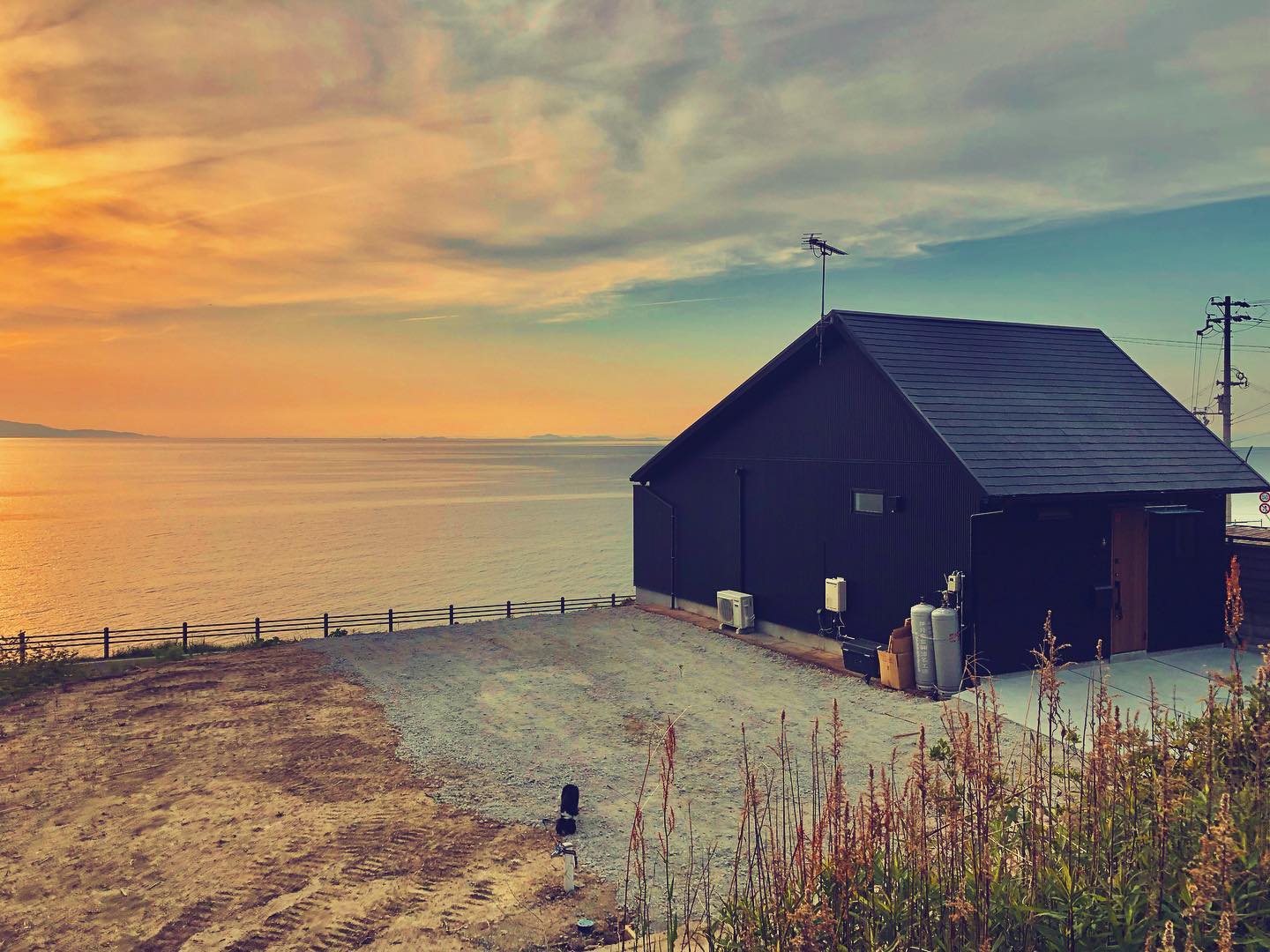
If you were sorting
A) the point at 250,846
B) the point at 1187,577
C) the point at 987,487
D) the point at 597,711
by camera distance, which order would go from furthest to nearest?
1. the point at 1187,577
2. the point at 597,711
3. the point at 987,487
4. the point at 250,846

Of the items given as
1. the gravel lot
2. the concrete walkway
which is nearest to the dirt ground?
the gravel lot

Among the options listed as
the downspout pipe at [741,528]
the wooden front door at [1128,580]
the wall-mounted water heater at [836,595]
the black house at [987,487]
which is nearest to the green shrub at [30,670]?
the downspout pipe at [741,528]

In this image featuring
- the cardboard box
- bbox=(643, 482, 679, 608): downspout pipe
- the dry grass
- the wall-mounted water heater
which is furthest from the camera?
bbox=(643, 482, 679, 608): downspout pipe

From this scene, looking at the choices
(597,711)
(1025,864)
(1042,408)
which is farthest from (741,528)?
(1025,864)

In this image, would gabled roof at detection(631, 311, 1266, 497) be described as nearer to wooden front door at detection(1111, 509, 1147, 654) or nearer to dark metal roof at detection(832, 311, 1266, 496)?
dark metal roof at detection(832, 311, 1266, 496)

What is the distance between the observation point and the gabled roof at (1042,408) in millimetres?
14664

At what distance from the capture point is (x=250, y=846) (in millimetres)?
9172

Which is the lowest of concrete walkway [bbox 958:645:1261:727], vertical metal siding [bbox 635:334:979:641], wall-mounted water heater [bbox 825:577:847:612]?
concrete walkway [bbox 958:645:1261:727]

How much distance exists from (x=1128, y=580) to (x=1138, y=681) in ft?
7.94

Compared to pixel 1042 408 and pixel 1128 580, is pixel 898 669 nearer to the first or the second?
pixel 1128 580

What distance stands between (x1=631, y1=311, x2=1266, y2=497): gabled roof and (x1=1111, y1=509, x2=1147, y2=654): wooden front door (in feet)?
2.89

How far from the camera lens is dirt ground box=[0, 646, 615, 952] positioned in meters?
7.48

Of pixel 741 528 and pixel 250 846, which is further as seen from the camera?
pixel 741 528

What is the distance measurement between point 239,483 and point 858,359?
176 m
